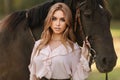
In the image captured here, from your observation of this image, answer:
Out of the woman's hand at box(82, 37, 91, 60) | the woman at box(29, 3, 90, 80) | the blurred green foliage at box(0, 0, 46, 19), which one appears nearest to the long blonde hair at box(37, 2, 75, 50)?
the woman at box(29, 3, 90, 80)

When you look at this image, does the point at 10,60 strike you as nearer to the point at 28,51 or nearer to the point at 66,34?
the point at 28,51

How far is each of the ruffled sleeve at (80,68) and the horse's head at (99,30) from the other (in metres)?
0.11

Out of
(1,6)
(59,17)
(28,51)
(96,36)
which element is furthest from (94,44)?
(1,6)

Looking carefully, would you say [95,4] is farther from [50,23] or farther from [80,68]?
[80,68]

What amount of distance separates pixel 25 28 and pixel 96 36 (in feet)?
2.85

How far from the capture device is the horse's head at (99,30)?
4.11 meters

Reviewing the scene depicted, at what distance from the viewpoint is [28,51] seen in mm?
4707

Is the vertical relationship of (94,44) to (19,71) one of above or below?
above

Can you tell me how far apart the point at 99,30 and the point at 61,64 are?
46cm

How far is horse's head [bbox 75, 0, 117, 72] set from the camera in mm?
4113

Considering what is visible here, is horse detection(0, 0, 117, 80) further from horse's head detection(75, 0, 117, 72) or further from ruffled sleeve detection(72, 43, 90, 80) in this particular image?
ruffled sleeve detection(72, 43, 90, 80)

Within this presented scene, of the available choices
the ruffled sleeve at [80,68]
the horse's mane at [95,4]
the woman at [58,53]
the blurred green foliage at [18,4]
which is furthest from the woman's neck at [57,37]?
the blurred green foliage at [18,4]

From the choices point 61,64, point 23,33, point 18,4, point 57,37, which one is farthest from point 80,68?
point 18,4

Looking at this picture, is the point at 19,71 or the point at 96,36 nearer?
the point at 96,36
